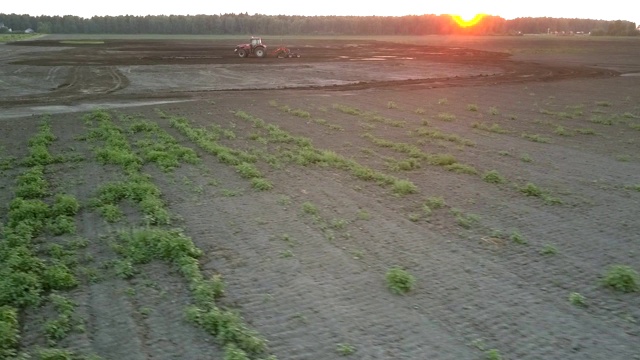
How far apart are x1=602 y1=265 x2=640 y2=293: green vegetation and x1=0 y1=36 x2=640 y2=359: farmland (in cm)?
2

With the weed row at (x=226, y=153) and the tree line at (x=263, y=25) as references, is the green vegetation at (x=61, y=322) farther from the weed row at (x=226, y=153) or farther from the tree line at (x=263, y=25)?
the tree line at (x=263, y=25)

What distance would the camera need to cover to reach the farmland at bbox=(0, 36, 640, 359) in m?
7.62

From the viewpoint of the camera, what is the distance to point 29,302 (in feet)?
27.5

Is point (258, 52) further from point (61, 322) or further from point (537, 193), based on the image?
point (61, 322)

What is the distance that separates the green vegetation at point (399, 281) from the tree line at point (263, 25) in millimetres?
147754

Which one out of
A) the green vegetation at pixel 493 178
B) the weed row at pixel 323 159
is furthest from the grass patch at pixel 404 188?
the green vegetation at pixel 493 178

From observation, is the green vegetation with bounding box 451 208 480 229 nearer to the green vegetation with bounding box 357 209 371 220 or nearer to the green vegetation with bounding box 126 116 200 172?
the green vegetation with bounding box 357 209 371 220

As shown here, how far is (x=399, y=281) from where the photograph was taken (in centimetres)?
892

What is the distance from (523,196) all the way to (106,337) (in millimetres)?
9841

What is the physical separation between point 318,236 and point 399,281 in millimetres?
2494

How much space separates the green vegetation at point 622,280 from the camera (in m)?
8.83

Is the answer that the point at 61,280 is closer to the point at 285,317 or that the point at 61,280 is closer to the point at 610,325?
the point at 285,317

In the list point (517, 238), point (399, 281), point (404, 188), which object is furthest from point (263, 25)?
point (399, 281)

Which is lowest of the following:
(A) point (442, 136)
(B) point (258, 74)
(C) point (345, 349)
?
(C) point (345, 349)
